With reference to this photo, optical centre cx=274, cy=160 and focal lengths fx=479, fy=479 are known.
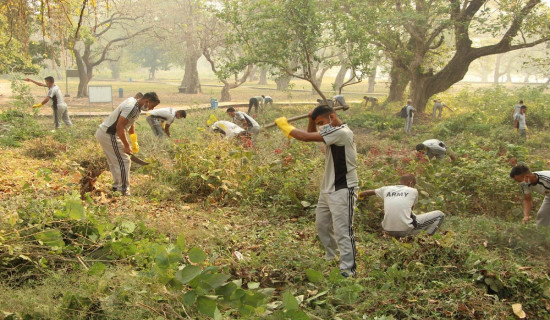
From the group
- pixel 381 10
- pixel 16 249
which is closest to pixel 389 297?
pixel 16 249

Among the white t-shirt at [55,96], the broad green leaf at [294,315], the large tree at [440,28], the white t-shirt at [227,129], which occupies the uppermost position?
the large tree at [440,28]

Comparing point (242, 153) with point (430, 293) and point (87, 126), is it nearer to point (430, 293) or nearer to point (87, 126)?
point (430, 293)

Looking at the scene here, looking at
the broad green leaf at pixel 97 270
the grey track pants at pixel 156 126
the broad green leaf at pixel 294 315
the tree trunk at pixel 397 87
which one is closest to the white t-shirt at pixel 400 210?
the broad green leaf at pixel 294 315

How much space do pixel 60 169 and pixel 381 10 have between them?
1352cm

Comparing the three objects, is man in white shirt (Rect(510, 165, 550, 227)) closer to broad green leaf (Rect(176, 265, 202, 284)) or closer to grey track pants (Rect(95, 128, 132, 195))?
broad green leaf (Rect(176, 265, 202, 284))

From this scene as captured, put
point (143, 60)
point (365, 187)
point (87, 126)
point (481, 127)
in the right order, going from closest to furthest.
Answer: point (365, 187)
point (87, 126)
point (481, 127)
point (143, 60)

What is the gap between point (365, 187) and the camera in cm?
675

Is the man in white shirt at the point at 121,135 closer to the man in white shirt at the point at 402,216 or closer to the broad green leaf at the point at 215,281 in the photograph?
the man in white shirt at the point at 402,216

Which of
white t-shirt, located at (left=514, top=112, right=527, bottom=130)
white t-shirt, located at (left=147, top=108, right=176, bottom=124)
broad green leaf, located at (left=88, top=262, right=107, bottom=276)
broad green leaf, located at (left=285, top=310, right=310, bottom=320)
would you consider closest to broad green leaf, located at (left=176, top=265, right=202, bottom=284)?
broad green leaf, located at (left=285, top=310, right=310, bottom=320)

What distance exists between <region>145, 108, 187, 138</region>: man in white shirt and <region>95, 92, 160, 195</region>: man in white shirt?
3.37 m

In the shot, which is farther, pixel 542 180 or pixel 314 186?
pixel 314 186

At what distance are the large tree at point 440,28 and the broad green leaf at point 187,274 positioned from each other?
1546 cm

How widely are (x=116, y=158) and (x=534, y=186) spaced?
18.5 feet

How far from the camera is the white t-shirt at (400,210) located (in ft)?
17.4
